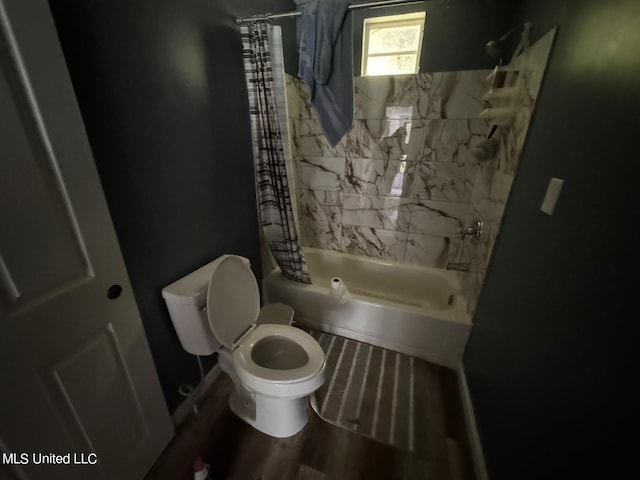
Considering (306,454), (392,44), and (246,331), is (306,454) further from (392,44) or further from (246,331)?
(392,44)

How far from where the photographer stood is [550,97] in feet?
3.27

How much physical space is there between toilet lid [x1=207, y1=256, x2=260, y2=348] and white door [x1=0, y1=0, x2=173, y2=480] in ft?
1.09

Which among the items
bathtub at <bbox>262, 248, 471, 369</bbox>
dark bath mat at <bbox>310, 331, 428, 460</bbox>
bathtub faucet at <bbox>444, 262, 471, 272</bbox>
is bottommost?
dark bath mat at <bbox>310, 331, 428, 460</bbox>

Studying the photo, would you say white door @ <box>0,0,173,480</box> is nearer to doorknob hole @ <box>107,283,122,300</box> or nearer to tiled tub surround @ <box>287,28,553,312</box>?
doorknob hole @ <box>107,283,122,300</box>

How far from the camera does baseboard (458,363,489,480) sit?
3.68 ft

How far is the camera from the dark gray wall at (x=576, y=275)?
1.93 feet

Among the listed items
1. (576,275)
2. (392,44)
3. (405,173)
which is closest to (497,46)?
(392,44)

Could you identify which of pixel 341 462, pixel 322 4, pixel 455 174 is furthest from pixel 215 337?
pixel 455 174

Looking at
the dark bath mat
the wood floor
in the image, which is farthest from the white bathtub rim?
the wood floor

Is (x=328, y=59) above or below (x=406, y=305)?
above

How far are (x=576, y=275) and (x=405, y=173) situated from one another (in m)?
1.53

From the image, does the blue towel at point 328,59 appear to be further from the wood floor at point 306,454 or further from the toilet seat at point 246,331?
the wood floor at point 306,454

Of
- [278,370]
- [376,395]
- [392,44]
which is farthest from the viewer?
[392,44]

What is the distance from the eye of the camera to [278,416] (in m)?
1.24
